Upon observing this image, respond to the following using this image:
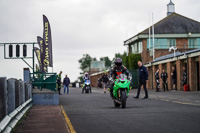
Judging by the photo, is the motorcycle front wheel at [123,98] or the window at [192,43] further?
the window at [192,43]

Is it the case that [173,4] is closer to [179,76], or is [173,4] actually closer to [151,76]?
[151,76]

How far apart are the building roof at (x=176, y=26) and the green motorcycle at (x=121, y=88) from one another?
47.0 m

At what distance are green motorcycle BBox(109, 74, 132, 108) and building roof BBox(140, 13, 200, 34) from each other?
4696 centimetres

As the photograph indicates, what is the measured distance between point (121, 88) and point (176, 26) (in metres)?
49.7

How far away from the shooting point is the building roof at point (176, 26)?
60.8 meters

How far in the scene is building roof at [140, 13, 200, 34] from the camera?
60812 millimetres

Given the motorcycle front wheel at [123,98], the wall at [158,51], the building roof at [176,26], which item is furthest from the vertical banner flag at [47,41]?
the building roof at [176,26]

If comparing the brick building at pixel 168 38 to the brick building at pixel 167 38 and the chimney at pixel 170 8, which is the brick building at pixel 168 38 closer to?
the brick building at pixel 167 38

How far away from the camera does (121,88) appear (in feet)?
45.3

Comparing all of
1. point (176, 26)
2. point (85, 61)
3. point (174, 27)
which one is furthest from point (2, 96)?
point (85, 61)

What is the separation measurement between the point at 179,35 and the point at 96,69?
318ft

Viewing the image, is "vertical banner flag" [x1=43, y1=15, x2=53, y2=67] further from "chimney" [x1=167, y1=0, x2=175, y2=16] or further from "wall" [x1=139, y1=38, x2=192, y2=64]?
"chimney" [x1=167, y1=0, x2=175, y2=16]

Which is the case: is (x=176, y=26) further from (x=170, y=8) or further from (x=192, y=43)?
(x=170, y=8)

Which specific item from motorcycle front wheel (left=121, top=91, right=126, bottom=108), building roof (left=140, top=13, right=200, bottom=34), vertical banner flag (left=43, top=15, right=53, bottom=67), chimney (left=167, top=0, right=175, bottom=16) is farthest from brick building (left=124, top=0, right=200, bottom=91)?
motorcycle front wheel (left=121, top=91, right=126, bottom=108)
